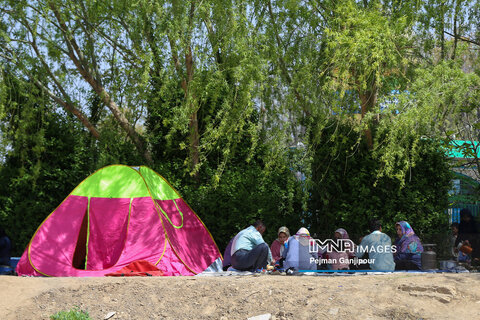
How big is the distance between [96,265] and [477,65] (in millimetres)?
7994

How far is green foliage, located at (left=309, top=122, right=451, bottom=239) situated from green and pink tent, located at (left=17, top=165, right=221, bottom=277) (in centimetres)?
241

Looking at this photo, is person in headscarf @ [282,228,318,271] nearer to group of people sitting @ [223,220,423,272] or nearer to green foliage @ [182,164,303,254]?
group of people sitting @ [223,220,423,272]

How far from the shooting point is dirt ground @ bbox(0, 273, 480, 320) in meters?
6.32

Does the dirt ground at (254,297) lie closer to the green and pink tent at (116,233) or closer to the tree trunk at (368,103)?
the green and pink tent at (116,233)

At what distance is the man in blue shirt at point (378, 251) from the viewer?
859cm

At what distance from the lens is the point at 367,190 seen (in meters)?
10.3

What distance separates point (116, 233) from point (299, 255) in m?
3.22

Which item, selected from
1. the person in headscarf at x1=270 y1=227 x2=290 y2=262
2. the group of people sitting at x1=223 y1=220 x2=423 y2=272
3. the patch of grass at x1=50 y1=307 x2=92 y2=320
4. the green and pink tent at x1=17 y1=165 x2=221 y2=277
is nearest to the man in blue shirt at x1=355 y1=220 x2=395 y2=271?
the group of people sitting at x1=223 y1=220 x2=423 y2=272

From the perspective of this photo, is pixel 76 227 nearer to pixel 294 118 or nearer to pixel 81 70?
pixel 81 70

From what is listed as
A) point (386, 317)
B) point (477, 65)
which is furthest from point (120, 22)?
point (386, 317)

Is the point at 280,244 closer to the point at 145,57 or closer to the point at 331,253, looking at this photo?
the point at 331,253

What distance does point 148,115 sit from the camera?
37.8ft

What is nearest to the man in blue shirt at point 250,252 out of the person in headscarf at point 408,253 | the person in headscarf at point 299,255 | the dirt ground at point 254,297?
the person in headscarf at point 299,255

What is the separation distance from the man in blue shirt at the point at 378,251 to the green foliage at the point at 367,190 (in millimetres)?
1349
